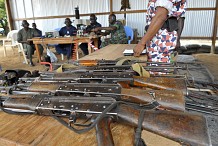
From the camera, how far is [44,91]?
941 mm

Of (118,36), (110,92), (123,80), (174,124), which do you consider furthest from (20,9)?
(174,124)

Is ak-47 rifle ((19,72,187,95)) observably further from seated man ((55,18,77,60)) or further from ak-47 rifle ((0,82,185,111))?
seated man ((55,18,77,60))

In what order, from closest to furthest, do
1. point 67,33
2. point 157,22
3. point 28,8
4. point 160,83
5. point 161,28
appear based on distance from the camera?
point 160,83
point 157,22
point 161,28
point 67,33
point 28,8

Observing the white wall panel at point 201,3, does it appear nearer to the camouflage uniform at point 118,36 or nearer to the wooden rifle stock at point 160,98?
the camouflage uniform at point 118,36

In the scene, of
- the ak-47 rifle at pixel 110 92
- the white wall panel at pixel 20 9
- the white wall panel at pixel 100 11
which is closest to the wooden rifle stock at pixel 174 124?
the ak-47 rifle at pixel 110 92

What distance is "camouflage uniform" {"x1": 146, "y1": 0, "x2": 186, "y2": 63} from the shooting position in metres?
1.61

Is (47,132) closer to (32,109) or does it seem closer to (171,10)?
(32,109)

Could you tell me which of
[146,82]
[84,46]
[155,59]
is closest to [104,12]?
[84,46]

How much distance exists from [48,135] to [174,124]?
473 mm

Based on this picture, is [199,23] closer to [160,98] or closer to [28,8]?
[160,98]

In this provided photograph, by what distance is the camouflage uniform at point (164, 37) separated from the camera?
1.61m

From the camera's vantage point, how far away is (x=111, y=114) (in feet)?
2.25

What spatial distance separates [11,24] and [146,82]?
1118 cm

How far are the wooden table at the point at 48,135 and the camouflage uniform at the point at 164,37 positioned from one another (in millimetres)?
1170
